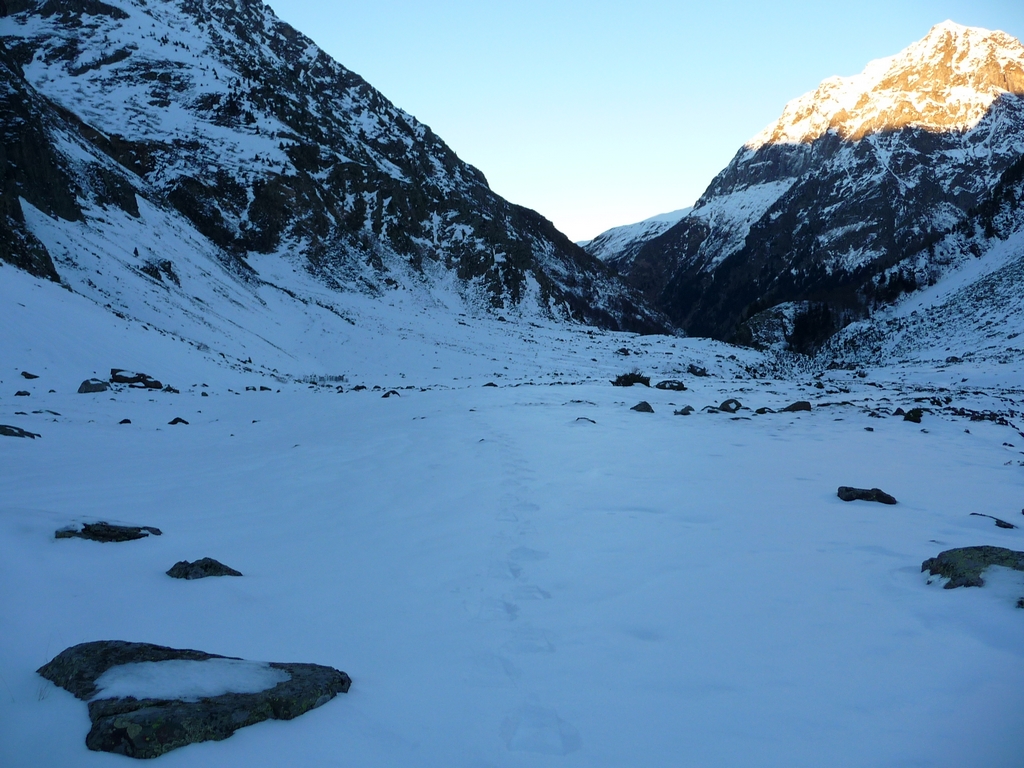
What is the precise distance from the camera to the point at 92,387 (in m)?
13.1

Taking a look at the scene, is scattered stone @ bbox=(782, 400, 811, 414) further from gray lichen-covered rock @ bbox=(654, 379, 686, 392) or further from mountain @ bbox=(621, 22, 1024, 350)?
mountain @ bbox=(621, 22, 1024, 350)

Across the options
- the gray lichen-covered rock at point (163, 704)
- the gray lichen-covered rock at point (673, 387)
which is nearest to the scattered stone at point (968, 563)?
the gray lichen-covered rock at point (163, 704)

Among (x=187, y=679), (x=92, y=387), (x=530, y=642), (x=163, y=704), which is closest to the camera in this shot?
(x=163, y=704)

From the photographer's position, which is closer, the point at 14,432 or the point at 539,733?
the point at 539,733

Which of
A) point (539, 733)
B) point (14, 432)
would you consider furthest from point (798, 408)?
point (14, 432)

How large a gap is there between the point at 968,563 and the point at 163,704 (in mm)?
4665

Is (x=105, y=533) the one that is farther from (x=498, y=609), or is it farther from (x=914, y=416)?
(x=914, y=416)

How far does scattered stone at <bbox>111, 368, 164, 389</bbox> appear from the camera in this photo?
14.6 m

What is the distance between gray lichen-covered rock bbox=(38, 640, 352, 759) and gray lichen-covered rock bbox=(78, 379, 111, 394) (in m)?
12.7

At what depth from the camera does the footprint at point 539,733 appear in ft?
8.18

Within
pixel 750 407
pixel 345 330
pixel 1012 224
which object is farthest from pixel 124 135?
pixel 1012 224

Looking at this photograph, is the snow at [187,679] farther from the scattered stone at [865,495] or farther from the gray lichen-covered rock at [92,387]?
the gray lichen-covered rock at [92,387]

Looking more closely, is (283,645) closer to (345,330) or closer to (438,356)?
(438,356)

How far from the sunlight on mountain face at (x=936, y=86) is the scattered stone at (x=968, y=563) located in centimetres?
17055
